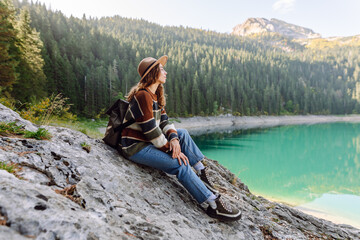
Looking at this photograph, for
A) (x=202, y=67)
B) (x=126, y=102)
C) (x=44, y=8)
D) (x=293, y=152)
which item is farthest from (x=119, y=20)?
(x=126, y=102)

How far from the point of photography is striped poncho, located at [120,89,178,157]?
3.04 m

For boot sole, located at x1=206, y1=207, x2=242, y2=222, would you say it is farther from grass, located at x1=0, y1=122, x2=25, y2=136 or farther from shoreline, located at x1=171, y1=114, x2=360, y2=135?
shoreline, located at x1=171, y1=114, x2=360, y2=135

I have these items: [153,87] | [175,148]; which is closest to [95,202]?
[175,148]

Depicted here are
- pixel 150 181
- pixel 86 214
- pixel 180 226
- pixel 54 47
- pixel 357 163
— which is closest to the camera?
pixel 86 214

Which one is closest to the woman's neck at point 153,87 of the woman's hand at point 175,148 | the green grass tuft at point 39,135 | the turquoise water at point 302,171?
the woman's hand at point 175,148

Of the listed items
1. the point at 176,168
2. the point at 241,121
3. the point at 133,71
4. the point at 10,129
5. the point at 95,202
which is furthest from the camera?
the point at 241,121

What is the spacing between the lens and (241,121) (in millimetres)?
67688

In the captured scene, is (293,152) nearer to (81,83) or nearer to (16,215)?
(16,215)

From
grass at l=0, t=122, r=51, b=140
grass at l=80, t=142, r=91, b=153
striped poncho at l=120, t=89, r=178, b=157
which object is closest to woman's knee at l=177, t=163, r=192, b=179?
striped poncho at l=120, t=89, r=178, b=157

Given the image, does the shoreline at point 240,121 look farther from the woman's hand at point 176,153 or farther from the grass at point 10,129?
the grass at point 10,129

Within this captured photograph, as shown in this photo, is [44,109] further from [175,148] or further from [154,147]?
[175,148]

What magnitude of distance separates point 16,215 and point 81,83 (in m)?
53.3

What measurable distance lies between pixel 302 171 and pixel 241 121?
4701 cm

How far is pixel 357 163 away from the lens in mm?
24531
